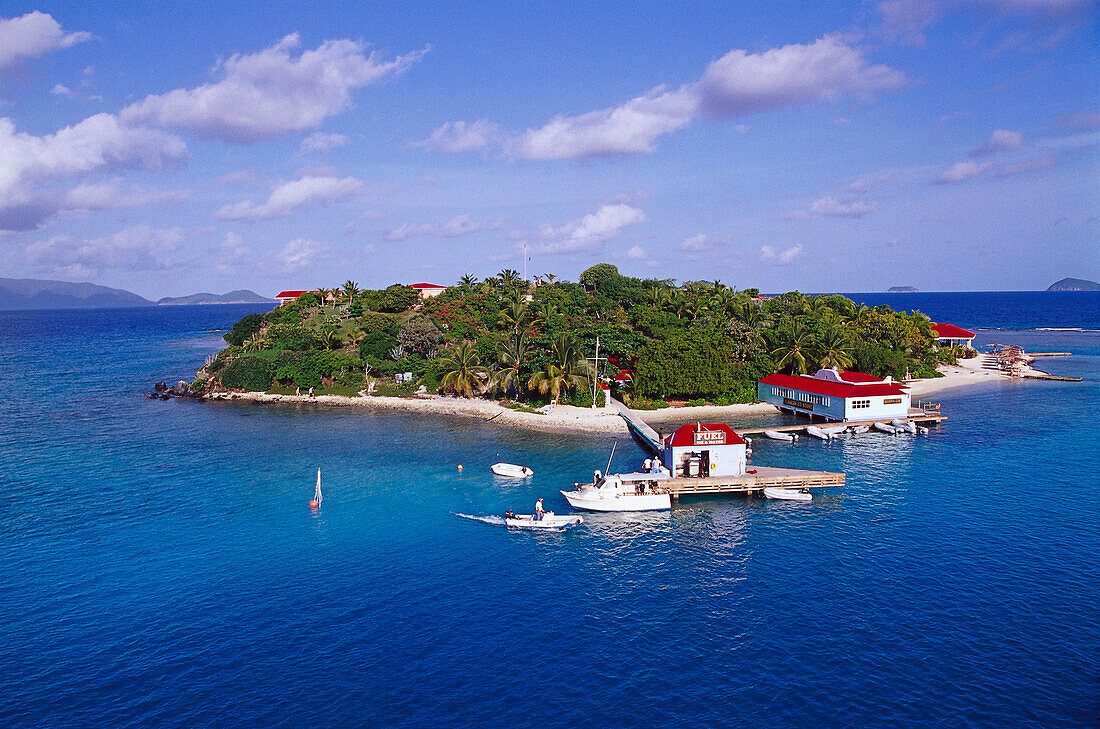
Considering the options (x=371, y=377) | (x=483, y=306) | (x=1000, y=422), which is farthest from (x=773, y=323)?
(x=371, y=377)

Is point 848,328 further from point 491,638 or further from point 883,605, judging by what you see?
point 491,638

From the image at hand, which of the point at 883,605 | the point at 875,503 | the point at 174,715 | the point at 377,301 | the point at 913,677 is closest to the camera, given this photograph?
the point at 174,715

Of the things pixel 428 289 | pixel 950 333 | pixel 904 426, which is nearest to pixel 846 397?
pixel 904 426

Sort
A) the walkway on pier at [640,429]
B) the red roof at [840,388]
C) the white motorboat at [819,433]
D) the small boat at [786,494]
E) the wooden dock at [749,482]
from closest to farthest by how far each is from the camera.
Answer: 1. the small boat at [786,494]
2. the wooden dock at [749,482]
3. the walkway on pier at [640,429]
4. the white motorboat at [819,433]
5. the red roof at [840,388]

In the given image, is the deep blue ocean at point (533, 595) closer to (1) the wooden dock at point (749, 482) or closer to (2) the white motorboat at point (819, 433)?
(1) the wooden dock at point (749, 482)

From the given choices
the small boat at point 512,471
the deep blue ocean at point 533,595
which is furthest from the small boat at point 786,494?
the small boat at point 512,471

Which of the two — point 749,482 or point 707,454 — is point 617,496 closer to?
point 707,454
